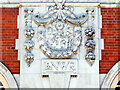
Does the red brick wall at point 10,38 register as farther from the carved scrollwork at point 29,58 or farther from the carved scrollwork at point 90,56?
the carved scrollwork at point 90,56

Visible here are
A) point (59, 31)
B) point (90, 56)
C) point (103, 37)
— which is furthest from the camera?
point (103, 37)

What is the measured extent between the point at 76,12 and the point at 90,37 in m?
0.65

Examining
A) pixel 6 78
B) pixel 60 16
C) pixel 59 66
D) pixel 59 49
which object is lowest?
pixel 6 78

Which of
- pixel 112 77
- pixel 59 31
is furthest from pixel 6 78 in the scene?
pixel 112 77

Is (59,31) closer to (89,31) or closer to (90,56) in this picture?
(89,31)

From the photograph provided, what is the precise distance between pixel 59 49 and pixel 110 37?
1.20m

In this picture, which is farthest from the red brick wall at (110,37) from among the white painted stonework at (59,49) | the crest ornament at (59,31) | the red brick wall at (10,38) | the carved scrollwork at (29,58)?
the red brick wall at (10,38)

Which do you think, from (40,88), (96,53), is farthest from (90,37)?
(40,88)

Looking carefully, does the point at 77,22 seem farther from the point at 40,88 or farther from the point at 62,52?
the point at 40,88

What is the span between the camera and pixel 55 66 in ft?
24.3

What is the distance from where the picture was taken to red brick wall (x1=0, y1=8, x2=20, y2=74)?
7547 millimetres

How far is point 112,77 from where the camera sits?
7453mm

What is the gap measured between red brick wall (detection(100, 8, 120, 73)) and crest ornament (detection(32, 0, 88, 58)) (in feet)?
1.65

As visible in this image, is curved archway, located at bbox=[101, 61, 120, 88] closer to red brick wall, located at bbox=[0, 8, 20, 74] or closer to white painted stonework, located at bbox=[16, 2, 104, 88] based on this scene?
white painted stonework, located at bbox=[16, 2, 104, 88]
